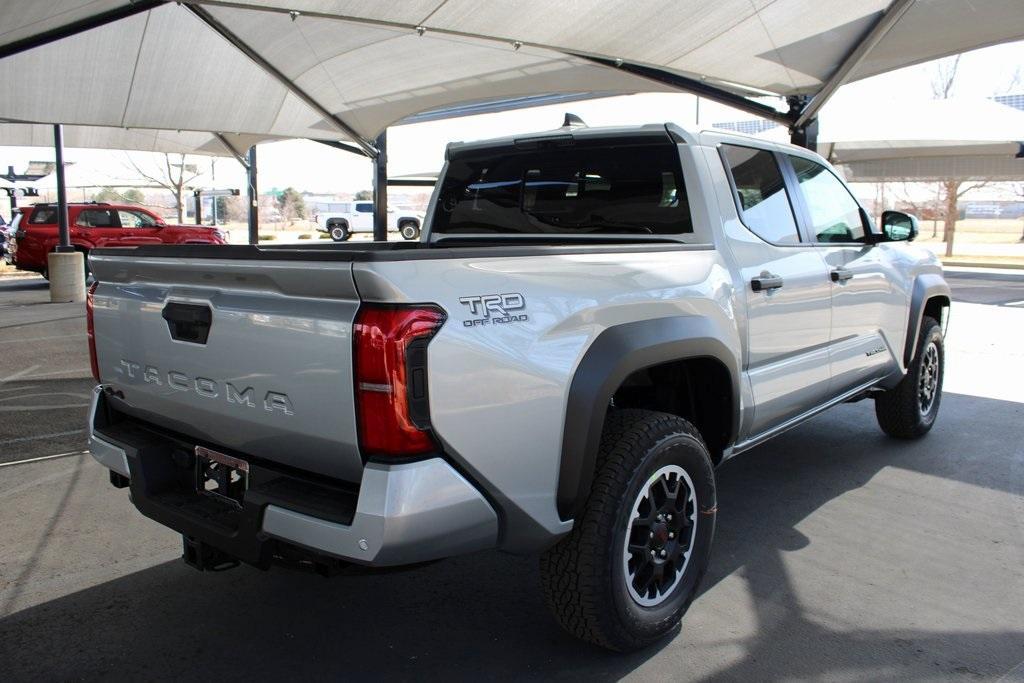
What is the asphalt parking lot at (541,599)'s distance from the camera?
2887 mm

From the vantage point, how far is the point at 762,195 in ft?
13.1

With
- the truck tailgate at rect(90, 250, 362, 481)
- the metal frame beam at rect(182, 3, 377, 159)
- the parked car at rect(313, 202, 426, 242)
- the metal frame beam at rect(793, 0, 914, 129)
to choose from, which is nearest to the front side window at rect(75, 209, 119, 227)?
the metal frame beam at rect(182, 3, 377, 159)

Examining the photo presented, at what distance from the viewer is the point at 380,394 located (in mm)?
2148

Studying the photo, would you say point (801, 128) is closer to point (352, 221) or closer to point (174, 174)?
point (352, 221)

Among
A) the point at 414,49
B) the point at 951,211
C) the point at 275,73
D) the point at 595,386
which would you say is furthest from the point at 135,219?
the point at 951,211

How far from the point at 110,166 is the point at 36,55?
47.3 metres

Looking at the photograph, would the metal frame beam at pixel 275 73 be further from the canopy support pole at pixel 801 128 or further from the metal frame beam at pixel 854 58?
the canopy support pole at pixel 801 128

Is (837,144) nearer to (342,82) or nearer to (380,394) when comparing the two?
(342,82)

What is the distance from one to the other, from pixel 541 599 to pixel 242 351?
171 centimetres

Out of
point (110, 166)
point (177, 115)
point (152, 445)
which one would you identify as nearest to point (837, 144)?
point (177, 115)

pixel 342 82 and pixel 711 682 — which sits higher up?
pixel 342 82

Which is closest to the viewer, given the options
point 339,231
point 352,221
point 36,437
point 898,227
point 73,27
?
point 898,227

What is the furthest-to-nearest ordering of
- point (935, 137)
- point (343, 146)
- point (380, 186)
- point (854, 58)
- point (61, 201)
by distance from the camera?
1. point (935, 137)
2. point (343, 146)
3. point (380, 186)
4. point (61, 201)
5. point (854, 58)

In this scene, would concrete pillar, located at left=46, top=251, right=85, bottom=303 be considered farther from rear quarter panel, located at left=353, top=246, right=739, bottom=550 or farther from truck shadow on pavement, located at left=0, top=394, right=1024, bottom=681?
rear quarter panel, located at left=353, top=246, right=739, bottom=550
